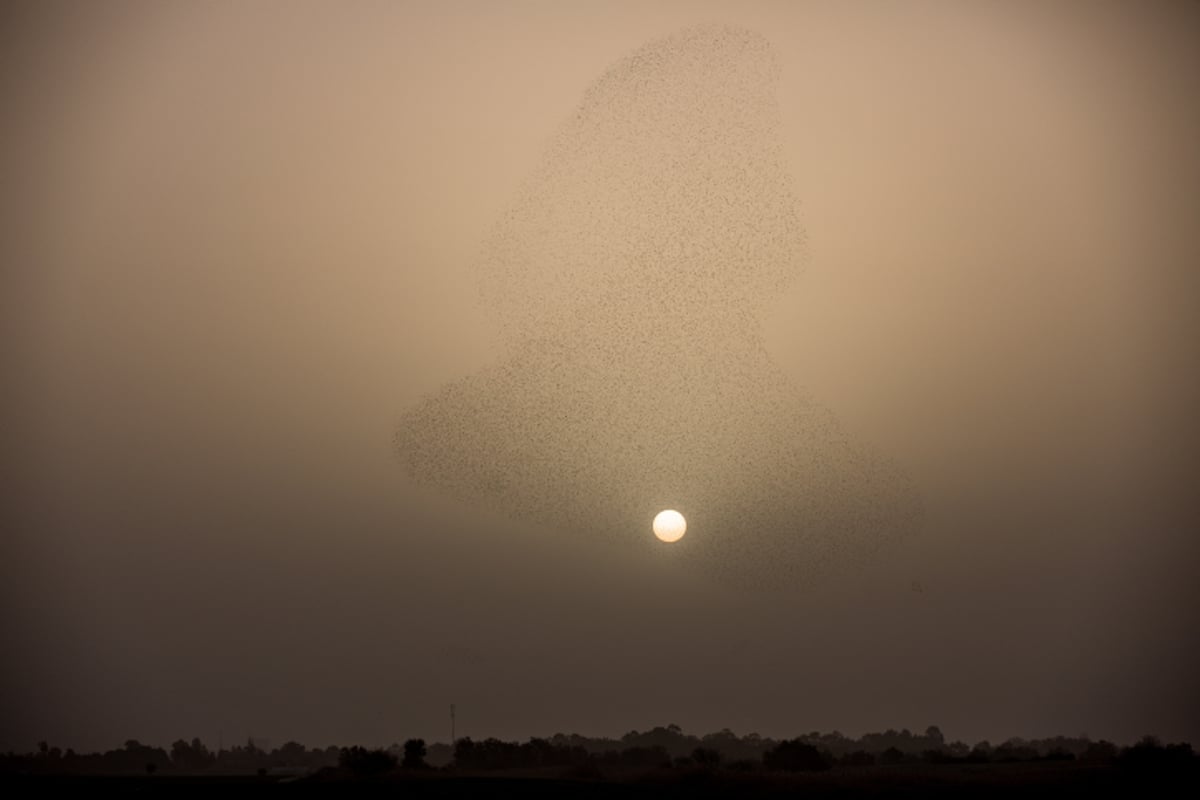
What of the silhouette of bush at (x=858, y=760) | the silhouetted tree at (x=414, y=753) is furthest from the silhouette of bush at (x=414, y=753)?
the silhouette of bush at (x=858, y=760)

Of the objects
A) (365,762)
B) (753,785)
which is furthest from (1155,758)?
(365,762)

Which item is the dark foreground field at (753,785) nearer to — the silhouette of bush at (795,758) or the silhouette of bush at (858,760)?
the silhouette of bush at (795,758)

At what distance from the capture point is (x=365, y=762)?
69625mm

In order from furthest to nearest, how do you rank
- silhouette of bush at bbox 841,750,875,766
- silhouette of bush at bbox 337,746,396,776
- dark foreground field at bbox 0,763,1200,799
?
1. silhouette of bush at bbox 841,750,875,766
2. silhouette of bush at bbox 337,746,396,776
3. dark foreground field at bbox 0,763,1200,799

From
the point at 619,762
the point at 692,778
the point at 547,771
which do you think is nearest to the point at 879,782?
the point at 692,778

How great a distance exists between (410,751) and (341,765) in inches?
241

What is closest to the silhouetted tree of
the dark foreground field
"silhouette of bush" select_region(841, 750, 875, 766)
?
the dark foreground field

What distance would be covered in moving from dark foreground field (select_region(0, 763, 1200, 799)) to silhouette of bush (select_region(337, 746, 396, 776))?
24.0 feet

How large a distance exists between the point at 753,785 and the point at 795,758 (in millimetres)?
22113

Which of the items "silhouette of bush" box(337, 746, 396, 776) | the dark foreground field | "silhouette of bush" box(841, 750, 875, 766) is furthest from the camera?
"silhouette of bush" box(841, 750, 875, 766)

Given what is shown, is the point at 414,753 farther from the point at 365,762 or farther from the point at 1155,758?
the point at 1155,758

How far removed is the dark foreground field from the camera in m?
47.5

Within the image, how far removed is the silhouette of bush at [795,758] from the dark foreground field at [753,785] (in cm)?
1178

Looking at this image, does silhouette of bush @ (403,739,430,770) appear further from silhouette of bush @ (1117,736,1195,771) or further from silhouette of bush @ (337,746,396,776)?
silhouette of bush @ (1117,736,1195,771)
